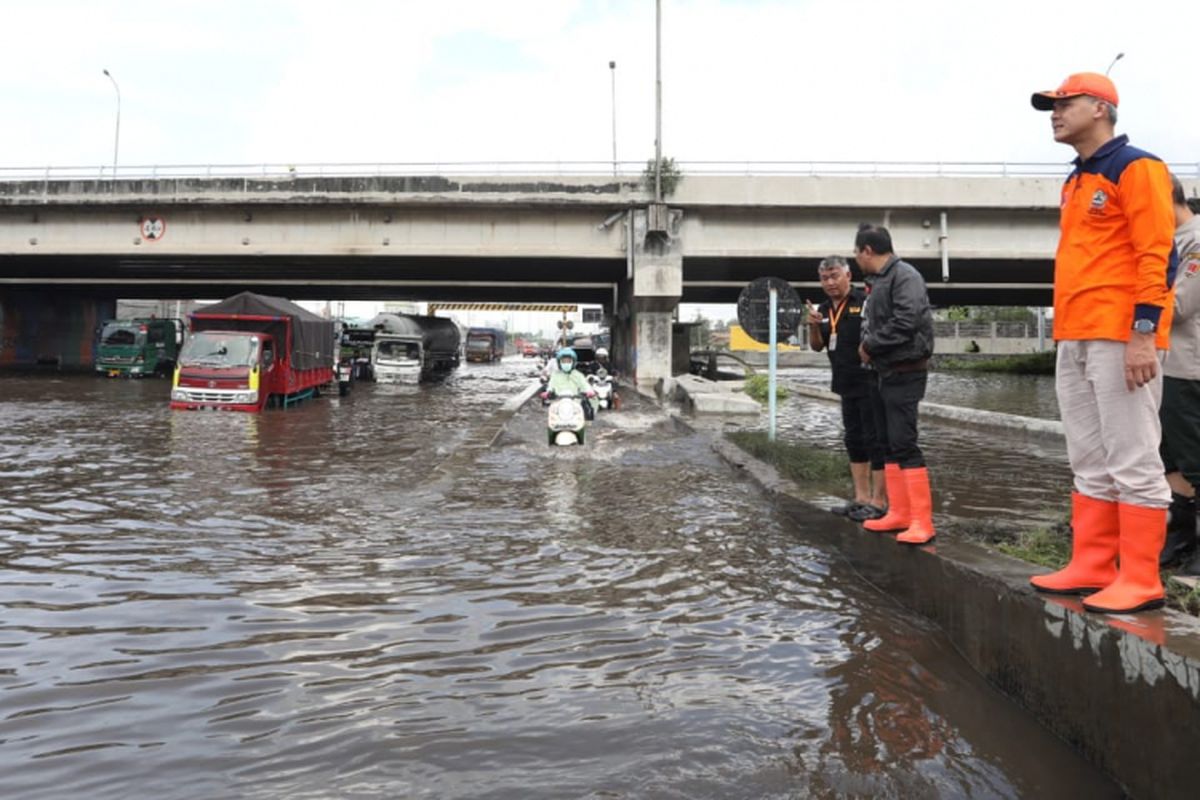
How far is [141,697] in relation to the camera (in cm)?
351

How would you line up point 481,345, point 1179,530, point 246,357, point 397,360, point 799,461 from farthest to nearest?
point 481,345 < point 397,360 < point 246,357 < point 799,461 < point 1179,530

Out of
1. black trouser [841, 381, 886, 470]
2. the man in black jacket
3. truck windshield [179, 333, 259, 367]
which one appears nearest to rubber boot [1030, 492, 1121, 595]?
the man in black jacket

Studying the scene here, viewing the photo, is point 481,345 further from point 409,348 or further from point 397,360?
point 397,360

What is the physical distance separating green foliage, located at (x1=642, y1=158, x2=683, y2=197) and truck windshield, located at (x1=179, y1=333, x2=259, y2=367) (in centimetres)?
1379

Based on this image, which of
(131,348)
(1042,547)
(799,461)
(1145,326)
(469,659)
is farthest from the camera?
(131,348)

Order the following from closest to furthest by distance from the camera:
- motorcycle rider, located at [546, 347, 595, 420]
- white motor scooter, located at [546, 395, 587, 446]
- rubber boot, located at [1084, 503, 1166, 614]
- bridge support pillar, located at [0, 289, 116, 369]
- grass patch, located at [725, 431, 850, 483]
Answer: rubber boot, located at [1084, 503, 1166, 614], grass patch, located at [725, 431, 850, 483], motorcycle rider, located at [546, 347, 595, 420], white motor scooter, located at [546, 395, 587, 446], bridge support pillar, located at [0, 289, 116, 369]

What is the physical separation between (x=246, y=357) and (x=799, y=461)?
14133 millimetres

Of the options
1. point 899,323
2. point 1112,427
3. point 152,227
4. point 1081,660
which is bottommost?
point 1081,660

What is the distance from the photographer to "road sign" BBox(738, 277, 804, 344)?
1235 centimetres

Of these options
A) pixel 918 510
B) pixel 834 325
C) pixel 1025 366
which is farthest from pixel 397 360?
pixel 1025 366

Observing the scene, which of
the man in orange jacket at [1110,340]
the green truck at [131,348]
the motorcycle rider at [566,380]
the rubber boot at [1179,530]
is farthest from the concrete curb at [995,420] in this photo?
the green truck at [131,348]

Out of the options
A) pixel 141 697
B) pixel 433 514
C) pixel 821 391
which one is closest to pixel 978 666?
pixel 141 697

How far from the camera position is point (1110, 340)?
3.48 metres

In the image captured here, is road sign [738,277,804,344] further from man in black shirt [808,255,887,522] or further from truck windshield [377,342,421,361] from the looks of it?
truck windshield [377,342,421,361]
